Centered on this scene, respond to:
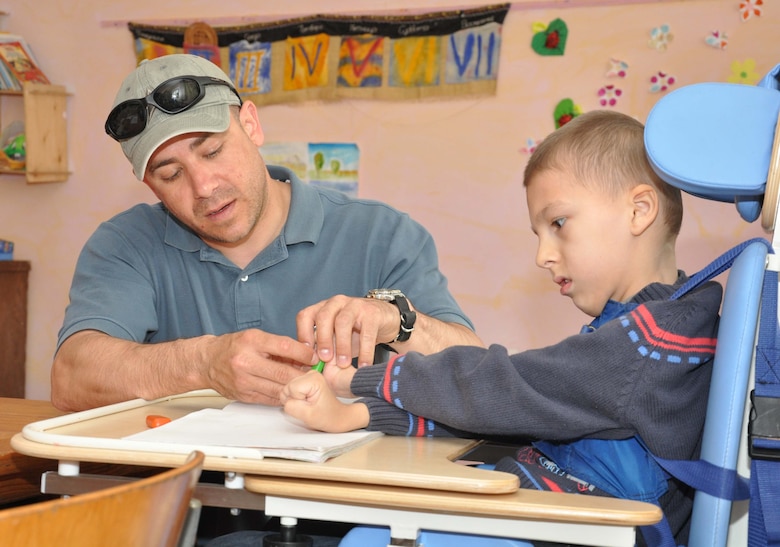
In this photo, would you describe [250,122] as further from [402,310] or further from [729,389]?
[729,389]

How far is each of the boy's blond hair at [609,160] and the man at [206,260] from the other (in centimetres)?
40

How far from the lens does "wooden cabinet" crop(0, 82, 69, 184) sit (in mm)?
4039

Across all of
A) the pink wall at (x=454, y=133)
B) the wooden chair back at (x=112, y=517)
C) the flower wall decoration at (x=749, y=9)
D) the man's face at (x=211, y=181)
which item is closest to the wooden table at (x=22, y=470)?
the man's face at (x=211, y=181)

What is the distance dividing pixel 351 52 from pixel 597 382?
290 cm

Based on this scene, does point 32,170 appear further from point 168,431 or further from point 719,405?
point 719,405

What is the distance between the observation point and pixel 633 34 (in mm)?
3396

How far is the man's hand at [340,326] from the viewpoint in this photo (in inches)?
54.3

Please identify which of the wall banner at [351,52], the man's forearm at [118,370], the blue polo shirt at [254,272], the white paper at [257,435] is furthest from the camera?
the wall banner at [351,52]

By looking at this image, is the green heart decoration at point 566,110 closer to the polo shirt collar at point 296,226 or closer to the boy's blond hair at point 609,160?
the polo shirt collar at point 296,226

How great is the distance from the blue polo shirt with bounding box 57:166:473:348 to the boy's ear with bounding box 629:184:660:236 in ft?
1.92

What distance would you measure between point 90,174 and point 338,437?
340 centimetres

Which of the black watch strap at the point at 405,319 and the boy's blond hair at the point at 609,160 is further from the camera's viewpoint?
the black watch strap at the point at 405,319

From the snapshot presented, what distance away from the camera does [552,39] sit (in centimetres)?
349

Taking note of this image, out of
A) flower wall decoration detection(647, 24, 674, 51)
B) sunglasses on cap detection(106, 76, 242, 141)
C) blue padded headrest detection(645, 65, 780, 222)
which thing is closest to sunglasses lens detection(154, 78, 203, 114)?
sunglasses on cap detection(106, 76, 242, 141)
